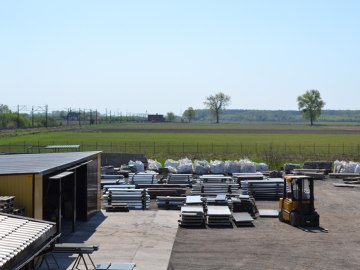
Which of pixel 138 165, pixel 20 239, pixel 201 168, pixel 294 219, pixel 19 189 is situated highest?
pixel 19 189

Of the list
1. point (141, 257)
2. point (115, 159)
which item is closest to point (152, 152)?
point (115, 159)

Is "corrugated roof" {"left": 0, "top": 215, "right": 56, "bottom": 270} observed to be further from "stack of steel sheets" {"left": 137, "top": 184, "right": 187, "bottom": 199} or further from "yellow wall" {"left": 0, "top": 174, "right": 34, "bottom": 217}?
"stack of steel sheets" {"left": 137, "top": 184, "right": 187, "bottom": 199}

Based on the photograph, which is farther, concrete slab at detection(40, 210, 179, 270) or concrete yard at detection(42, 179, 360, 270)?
concrete slab at detection(40, 210, 179, 270)

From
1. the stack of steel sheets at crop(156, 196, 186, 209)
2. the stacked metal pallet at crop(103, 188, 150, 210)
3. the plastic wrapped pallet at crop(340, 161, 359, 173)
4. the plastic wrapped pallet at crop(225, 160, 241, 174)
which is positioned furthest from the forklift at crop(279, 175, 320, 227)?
the plastic wrapped pallet at crop(340, 161, 359, 173)

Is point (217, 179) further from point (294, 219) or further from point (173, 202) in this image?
point (294, 219)

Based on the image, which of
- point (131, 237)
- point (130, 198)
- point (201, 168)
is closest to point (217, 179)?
point (201, 168)

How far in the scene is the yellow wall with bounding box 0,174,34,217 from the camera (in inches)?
769

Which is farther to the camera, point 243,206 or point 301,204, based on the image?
point 243,206

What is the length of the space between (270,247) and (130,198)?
1101 cm

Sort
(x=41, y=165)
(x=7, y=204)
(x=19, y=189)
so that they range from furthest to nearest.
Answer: (x=41, y=165) → (x=19, y=189) → (x=7, y=204)

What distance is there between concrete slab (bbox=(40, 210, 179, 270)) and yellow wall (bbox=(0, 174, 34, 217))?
2.09 meters

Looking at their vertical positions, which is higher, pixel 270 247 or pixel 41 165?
pixel 41 165

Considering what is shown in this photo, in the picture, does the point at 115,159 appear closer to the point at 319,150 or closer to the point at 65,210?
the point at 65,210

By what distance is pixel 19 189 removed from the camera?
1956 cm
